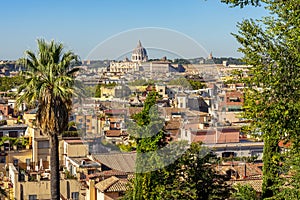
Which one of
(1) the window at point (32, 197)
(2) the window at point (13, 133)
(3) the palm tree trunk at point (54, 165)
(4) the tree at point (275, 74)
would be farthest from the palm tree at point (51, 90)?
(2) the window at point (13, 133)

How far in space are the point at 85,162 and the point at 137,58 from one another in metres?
5.16

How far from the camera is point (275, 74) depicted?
17.7ft

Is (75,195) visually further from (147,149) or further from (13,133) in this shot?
(13,133)

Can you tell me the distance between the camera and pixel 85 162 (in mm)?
16344

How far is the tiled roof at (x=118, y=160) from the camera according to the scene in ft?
47.3

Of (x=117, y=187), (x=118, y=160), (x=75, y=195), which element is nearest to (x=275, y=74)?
(x=117, y=187)

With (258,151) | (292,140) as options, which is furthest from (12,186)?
(258,151)

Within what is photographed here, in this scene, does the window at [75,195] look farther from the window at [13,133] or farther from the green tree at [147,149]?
the window at [13,133]

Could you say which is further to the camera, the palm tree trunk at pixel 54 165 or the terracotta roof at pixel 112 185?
the terracotta roof at pixel 112 185

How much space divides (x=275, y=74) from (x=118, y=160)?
34.2 ft

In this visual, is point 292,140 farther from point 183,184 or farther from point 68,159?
point 68,159

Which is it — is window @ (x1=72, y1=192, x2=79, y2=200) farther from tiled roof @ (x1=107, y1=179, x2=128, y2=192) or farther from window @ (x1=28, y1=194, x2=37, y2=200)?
tiled roof @ (x1=107, y1=179, x2=128, y2=192)

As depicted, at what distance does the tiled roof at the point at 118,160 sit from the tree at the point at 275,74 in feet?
28.0

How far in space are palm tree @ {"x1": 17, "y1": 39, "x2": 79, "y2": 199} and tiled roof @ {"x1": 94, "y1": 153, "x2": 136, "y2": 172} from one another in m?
6.09
